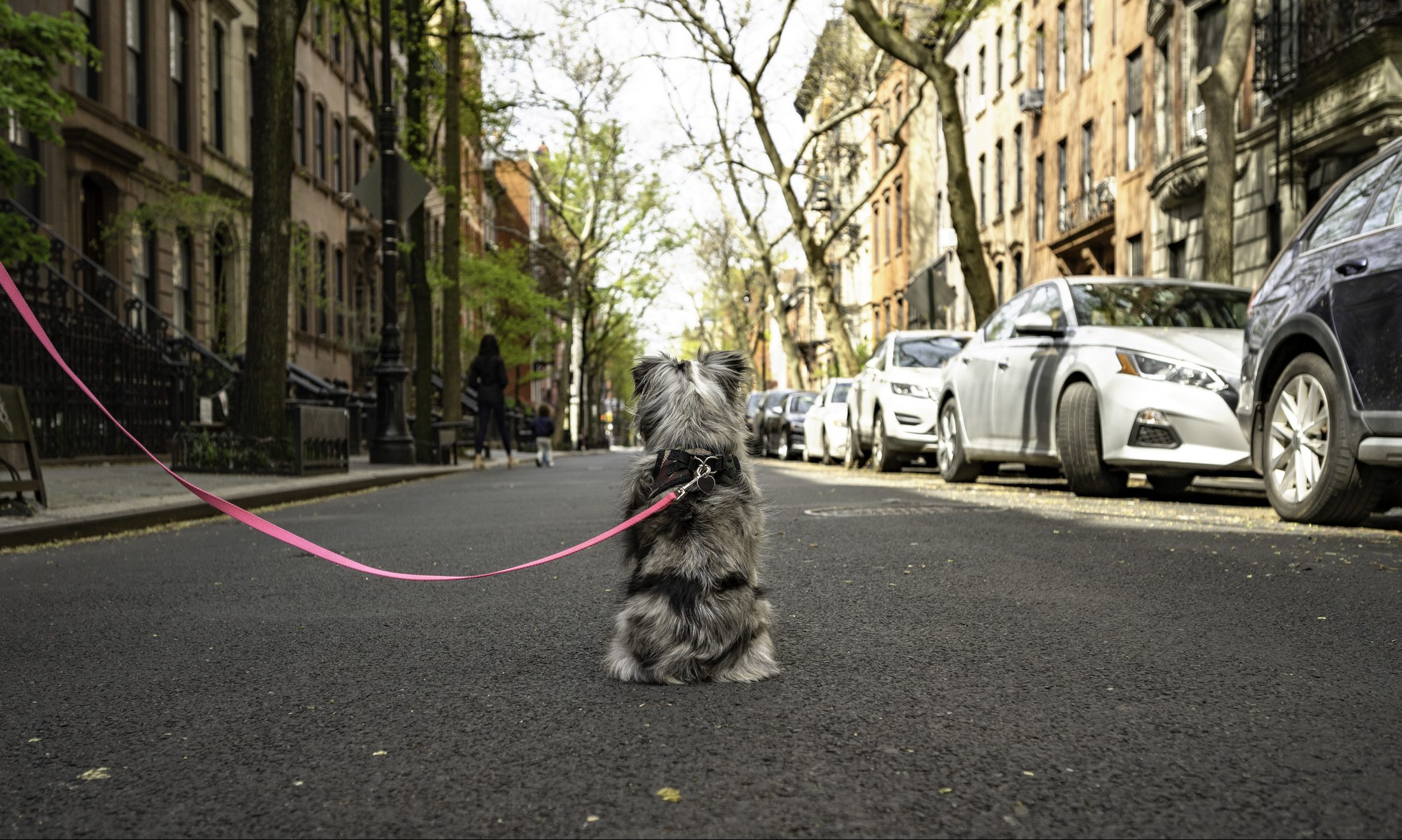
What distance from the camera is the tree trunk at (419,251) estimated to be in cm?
2264

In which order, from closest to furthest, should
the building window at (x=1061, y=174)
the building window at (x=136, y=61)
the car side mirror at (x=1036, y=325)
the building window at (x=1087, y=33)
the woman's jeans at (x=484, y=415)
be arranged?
the car side mirror at (x=1036, y=325), the woman's jeans at (x=484, y=415), the building window at (x=136, y=61), the building window at (x=1087, y=33), the building window at (x=1061, y=174)

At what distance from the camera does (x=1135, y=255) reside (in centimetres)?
2906

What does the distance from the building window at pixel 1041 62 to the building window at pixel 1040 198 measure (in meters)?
1.96

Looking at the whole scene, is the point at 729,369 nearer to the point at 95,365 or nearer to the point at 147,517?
the point at 147,517

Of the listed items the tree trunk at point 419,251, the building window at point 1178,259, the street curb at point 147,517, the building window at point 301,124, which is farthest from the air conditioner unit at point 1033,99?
the street curb at point 147,517

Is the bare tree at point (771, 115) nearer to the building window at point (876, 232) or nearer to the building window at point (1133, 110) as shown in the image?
the building window at point (1133, 110)

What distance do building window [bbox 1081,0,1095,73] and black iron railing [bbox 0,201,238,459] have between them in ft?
72.2

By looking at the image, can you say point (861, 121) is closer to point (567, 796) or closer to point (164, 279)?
point (164, 279)

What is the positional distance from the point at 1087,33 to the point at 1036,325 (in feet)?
79.4

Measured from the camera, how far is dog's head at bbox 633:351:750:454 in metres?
3.77

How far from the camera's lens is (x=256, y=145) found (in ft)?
50.5

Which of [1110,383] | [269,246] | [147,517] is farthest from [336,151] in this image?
[1110,383]

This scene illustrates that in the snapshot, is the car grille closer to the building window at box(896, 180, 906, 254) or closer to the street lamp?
the street lamp

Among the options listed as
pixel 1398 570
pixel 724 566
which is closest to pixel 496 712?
pixel 724 566
